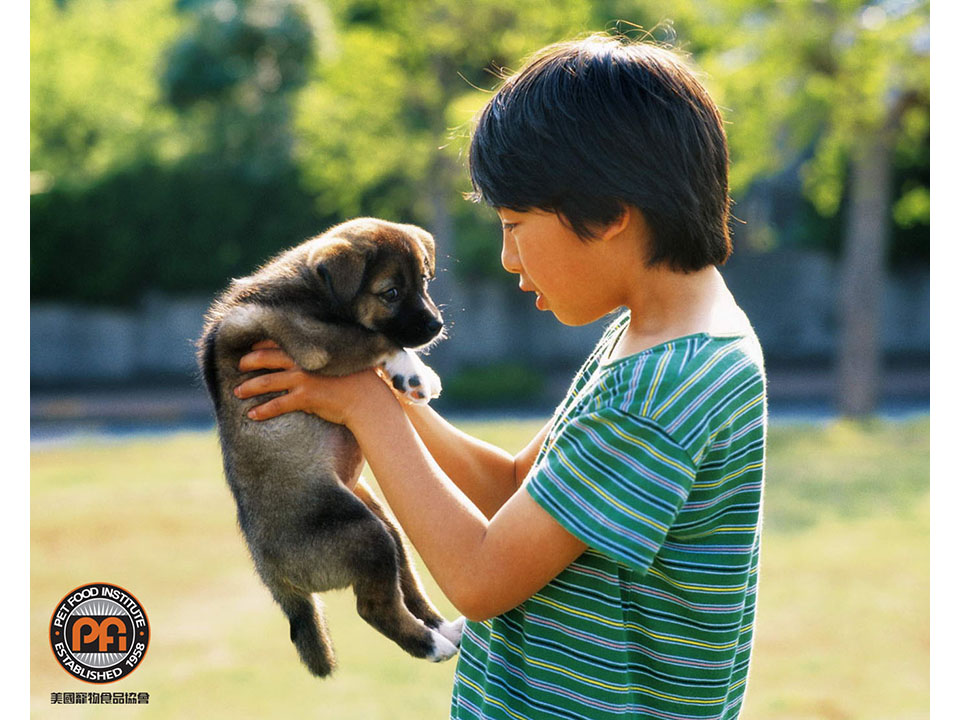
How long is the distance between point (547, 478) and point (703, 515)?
0.29 m

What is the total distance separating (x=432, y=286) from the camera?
21.3ft

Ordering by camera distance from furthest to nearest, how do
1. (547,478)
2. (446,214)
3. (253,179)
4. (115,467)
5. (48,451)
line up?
(253,179) < (446,214) < (48,451) < (115,467) < (547,478)

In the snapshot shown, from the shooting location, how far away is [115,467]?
10109 millimetres

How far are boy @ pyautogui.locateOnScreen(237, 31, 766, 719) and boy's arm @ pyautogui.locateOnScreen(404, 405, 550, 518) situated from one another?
0.37m

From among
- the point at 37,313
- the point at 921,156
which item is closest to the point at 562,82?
the point at 921,156

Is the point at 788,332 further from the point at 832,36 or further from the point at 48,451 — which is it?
the point at 48,451

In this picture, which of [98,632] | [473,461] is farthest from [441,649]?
[98,632]

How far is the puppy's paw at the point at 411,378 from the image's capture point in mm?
2281

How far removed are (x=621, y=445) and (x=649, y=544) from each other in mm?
169

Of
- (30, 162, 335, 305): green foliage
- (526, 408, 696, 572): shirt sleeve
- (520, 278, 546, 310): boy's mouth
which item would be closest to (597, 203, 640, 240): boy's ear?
(520, 278, 546, 310): boy's mouth

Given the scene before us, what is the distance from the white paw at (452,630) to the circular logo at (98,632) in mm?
1596

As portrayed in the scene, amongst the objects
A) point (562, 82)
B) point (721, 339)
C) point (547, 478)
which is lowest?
point (547, 478)

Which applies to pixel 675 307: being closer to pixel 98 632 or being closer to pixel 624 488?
pixel 624 488

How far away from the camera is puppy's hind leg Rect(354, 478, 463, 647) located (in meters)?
2.28
